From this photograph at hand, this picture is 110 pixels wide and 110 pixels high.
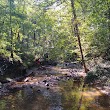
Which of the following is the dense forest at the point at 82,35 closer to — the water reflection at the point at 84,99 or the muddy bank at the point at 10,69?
the muddy bank at the point at 10,69

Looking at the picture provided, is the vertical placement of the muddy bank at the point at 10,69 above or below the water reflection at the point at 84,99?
above

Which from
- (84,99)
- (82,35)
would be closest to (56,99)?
(84,99)

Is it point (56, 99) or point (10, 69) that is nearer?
point (56, 99)

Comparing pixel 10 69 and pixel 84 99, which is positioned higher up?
pixel 10 69

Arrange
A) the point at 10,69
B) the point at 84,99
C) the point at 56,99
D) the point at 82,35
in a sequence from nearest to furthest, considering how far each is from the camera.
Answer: the point at 84,99 < the point at 56,99 < the point at 82,35 < the point at 10,69

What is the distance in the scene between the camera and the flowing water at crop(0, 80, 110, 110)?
14570 millimetres

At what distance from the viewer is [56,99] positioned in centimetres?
1655

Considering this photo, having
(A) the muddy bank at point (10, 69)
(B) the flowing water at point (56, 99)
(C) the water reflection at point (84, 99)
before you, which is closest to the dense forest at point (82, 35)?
(A) the muddy bank at point (10, 69)

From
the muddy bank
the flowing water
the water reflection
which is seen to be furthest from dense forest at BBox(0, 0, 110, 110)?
the flowing water

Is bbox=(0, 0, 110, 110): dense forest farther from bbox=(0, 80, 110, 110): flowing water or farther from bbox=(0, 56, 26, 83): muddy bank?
bbox=(0, 80, 110, 110): flowing water

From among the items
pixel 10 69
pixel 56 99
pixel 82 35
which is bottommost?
pixel 56 99

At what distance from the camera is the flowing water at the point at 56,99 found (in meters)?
14.6

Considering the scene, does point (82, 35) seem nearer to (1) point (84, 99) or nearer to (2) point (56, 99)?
(1) point (84, 99)

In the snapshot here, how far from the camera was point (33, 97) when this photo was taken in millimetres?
17438
